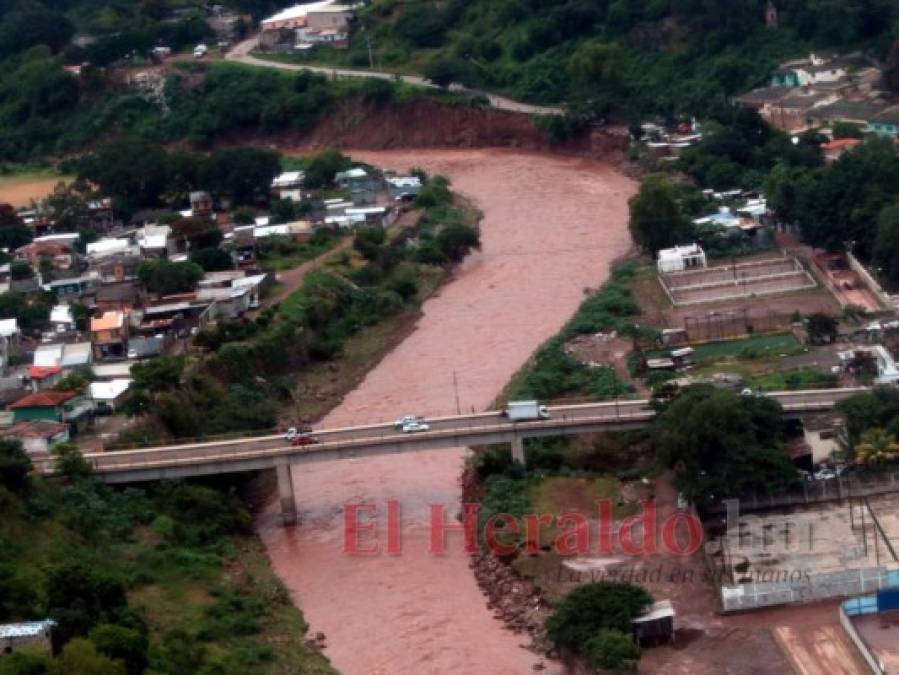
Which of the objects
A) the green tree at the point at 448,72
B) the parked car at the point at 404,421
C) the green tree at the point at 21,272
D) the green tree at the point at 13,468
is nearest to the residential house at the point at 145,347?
the parked car at the point at 404,421

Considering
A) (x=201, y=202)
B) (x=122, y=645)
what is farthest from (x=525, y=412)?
(x=201, y=202)

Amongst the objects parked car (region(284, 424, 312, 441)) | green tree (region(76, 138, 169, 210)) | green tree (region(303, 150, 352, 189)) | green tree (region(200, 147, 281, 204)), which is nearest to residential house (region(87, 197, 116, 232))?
green tree (region(76, 138, 169, 210))

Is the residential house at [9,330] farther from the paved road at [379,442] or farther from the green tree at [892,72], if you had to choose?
the green tree at [892,72]

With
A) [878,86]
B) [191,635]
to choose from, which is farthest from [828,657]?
[878,86]

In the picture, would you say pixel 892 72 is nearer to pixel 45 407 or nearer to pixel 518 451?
pixel 518 451

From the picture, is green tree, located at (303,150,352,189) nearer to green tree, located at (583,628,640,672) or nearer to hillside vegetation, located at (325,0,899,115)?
hillside vegetation, located at (325,0,899,115)

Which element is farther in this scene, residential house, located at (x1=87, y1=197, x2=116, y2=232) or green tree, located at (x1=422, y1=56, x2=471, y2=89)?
green tree, located at (x1=422, y1=56, x2=471, y2=89)

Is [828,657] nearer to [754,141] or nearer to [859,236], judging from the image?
[859,236]
